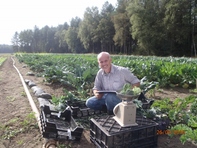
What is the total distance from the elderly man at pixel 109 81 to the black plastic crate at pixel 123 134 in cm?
82

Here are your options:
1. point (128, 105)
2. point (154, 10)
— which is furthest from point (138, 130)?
point (154, 10)

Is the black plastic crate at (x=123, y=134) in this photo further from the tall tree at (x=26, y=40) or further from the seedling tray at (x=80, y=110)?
the tall tree at (x=26, y=40)

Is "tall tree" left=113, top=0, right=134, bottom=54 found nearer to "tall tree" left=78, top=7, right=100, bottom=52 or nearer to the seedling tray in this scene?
"tall tree" left=78, top=7, right=100, bottom=52

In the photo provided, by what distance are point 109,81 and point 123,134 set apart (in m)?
1.40

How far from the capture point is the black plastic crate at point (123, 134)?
238 cm

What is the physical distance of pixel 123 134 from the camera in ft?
7.86

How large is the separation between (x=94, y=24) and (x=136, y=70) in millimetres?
50959

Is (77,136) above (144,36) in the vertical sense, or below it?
below

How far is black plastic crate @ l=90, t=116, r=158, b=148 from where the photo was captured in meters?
2.38

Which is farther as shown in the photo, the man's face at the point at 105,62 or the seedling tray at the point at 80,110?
the seedling tray at the point at 80,110

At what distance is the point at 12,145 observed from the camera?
10.4 ft

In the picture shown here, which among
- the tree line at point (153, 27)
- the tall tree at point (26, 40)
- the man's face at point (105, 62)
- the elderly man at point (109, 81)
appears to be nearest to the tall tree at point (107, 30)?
the tree line at point (153, 27)

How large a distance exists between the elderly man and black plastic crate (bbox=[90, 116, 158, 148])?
2.68 feet

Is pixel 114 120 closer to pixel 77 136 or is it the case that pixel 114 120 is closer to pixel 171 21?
pixel 77 136
